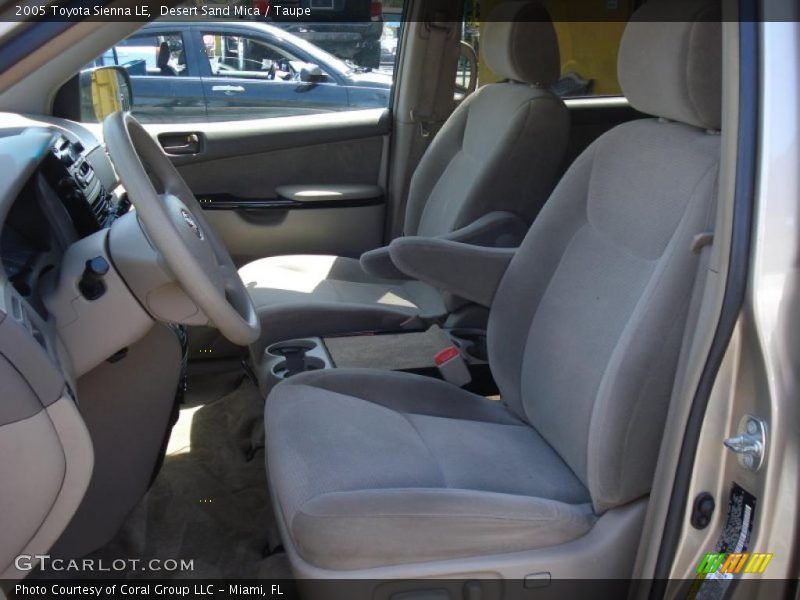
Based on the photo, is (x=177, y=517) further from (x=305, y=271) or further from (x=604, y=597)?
(x=604, y=597)

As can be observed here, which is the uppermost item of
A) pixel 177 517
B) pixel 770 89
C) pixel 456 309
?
pixel 770 89

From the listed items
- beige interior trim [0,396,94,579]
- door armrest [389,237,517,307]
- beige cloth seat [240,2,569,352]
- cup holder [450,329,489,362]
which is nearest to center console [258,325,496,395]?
cup holder [450,329,489,362]

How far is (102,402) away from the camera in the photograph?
66.9 inches

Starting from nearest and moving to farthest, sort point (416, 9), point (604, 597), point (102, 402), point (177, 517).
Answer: point (604, 597), point (102, 402), point (177, 517), point (416, 9)

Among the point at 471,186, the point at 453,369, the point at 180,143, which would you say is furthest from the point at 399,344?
the point at 180,143

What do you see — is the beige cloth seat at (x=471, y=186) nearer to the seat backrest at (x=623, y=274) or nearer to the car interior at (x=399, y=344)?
the car interior at (x=399, y=344)

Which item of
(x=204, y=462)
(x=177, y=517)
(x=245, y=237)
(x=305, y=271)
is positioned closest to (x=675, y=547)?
(x=177, y=517)

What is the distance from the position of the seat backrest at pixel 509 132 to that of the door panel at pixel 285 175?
0.46 m

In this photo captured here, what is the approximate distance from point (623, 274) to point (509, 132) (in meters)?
1.01

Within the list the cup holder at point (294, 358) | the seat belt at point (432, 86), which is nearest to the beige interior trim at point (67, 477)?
the cup holder at point (294, 358)

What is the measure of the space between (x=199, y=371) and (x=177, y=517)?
73 centimetres

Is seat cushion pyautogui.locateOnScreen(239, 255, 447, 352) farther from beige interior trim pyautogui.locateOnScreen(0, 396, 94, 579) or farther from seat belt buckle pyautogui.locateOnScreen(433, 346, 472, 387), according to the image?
beige interior trim pyautogui.locateOnScreen(0, 396, 94, 579)

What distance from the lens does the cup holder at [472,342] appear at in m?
2.22

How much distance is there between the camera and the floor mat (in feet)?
6.33
